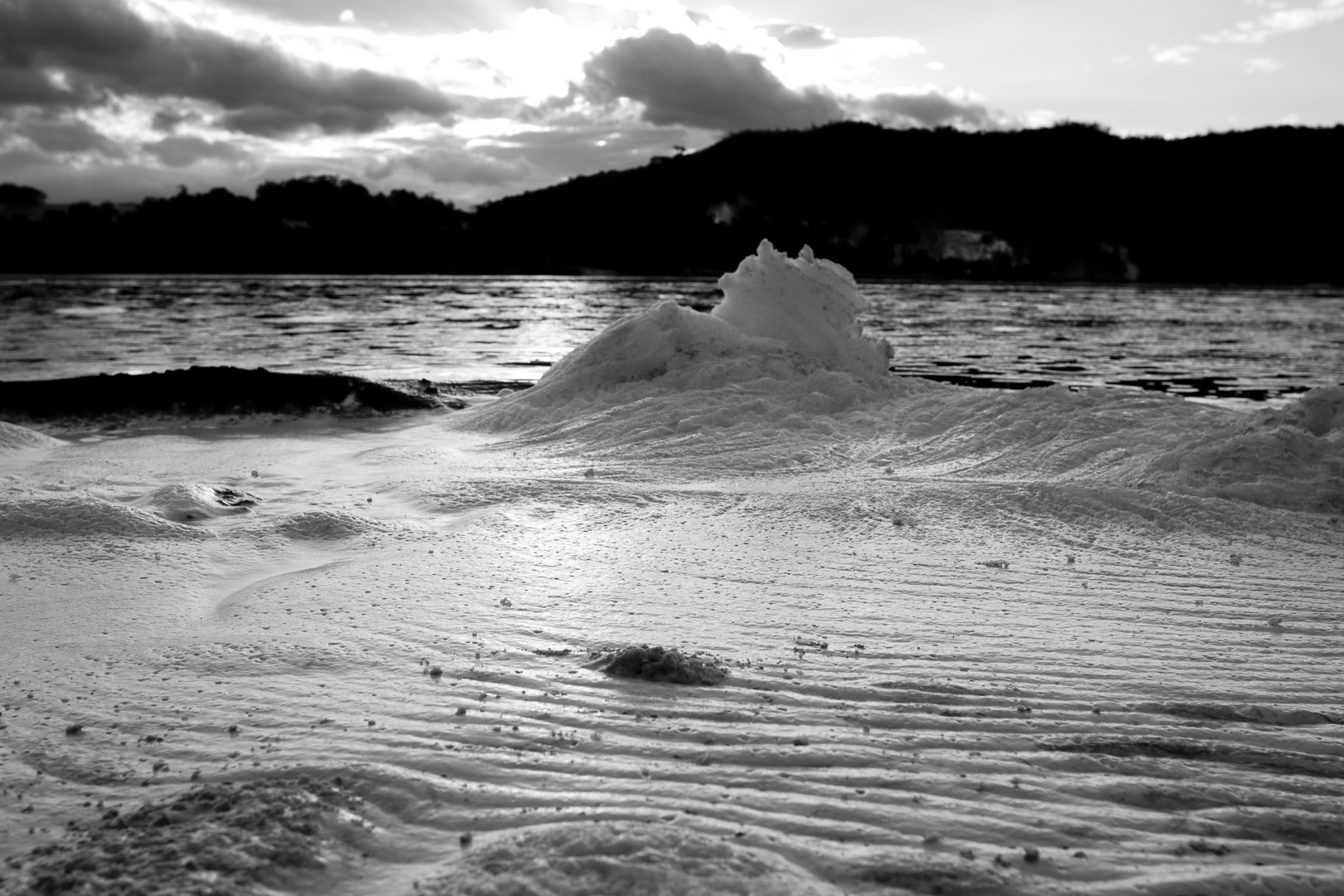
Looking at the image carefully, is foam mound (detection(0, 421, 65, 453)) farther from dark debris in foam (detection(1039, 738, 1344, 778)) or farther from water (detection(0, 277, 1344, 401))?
dark debris in foam (detection(1039, 738, 1344, 778))

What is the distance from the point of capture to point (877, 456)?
7164 millimetres

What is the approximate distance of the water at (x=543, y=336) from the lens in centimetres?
1545

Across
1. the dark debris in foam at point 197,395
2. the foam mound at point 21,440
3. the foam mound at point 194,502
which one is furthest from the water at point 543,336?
the foam mound at point 194,502

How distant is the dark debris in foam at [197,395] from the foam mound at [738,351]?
61.8 inches

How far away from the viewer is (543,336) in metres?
23.2

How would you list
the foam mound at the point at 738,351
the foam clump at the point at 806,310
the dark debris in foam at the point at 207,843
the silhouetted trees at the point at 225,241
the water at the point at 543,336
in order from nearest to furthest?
1. the dark debris in foam at the point at 207,843
2. the foam mound at the point at 738,351
3. the foam clump at the point at 806,310
4. the water at the point at 543,336
5. the silhouetted trees at the point at 225,241

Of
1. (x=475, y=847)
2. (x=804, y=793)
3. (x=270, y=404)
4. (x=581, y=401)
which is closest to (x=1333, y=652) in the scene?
(x=804, y=793)

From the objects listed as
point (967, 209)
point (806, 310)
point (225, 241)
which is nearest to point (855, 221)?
point (967, 209)

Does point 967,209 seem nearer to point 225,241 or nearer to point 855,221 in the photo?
point 855,221

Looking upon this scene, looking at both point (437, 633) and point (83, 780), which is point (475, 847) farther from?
point (437, 633)

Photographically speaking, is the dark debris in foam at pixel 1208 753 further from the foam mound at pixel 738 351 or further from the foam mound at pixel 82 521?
the foam mound at pixel 738 351

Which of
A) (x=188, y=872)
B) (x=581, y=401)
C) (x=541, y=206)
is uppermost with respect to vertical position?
(x=541, y=206)

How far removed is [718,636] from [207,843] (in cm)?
190

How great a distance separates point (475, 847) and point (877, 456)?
5.34m
